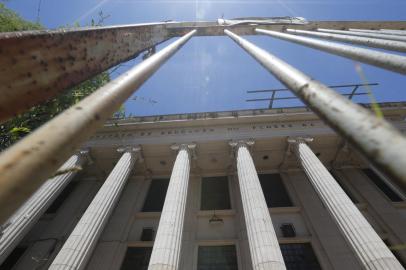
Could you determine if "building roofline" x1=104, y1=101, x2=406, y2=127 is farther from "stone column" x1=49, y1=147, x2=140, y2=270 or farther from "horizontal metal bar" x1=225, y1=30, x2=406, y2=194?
"horizontal metal bar" x1=225, y1=30, x2=406, y2=194

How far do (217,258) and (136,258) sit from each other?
462cm

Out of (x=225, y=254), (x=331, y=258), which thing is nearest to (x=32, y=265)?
(x=225, y=254)

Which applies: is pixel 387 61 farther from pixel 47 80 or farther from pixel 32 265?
pixel 32 265

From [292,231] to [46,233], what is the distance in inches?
593

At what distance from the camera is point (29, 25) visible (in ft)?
41.9

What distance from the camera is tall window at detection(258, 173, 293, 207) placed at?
1688cm

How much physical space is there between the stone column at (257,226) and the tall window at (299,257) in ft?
13.1

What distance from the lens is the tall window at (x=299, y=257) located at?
13.3m

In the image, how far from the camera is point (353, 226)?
10398 millimetres

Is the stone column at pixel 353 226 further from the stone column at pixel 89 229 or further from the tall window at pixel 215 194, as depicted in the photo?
the stone column at pixel 89 229

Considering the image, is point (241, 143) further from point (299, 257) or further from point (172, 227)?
point (172, 227)

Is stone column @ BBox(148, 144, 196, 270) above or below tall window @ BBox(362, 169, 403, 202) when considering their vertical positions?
below

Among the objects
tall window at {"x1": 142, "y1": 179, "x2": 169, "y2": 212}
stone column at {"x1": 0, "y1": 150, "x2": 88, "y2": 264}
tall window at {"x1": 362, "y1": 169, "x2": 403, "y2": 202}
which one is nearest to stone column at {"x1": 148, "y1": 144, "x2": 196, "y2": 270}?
tall window at {"x1": 142, "y1": 179, "x2": 169, "y2": 212}

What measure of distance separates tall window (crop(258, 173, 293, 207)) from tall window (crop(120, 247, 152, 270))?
27.2ft
